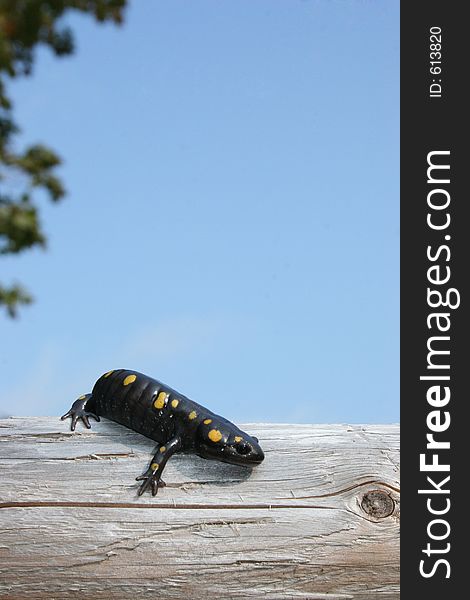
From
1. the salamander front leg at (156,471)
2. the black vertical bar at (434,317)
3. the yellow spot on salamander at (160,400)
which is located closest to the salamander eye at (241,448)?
the salamander front leg at (156,471)

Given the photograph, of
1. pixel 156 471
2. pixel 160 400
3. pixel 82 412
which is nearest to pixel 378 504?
pixel 156 471

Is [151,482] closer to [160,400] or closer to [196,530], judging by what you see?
[196,530]

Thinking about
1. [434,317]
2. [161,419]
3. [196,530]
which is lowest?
[196,530]

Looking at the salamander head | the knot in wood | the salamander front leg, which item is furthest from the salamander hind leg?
the knot in wood

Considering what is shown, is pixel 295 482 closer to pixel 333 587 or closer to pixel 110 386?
pixel 333 587

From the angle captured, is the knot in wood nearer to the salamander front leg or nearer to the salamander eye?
the salamander eye

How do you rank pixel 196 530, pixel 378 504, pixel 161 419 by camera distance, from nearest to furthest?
pixel 196 530 → pixel 378 504 → pixel 161 419
